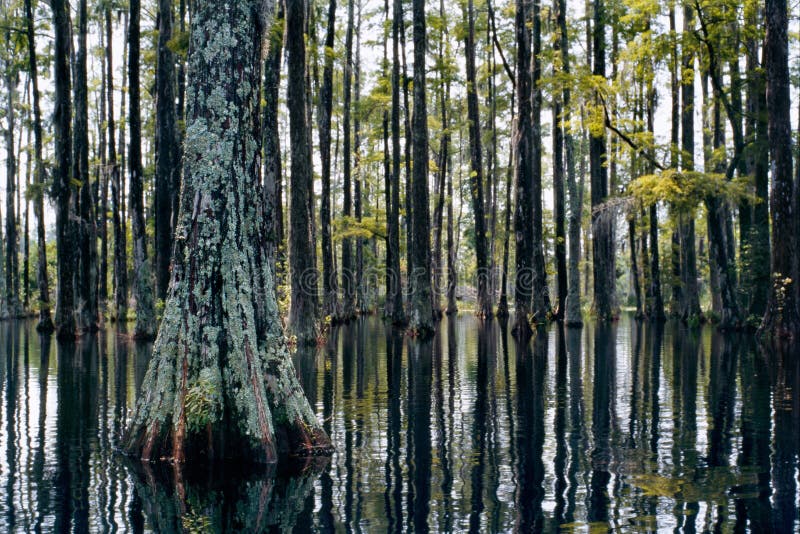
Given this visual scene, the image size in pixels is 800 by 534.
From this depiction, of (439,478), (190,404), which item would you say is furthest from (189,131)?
(439,478)

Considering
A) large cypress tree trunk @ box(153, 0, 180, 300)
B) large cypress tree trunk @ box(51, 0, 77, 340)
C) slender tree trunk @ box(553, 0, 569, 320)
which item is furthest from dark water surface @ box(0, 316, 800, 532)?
slender tree trunk @ box(553, 0, 569, 320)

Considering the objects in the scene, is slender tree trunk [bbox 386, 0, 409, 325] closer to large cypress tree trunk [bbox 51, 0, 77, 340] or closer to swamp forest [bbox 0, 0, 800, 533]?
swamp forest [bbox 0, 0, 800, 533]

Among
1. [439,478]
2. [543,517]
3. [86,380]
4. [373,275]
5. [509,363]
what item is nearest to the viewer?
[543,517]

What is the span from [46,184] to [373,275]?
32.3 m

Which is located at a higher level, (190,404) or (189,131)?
(189,131)

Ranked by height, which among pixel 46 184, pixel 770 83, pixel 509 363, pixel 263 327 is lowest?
pixel 509 363

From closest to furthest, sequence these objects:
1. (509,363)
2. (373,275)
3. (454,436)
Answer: (454,436) → (509,363) → (373,275)

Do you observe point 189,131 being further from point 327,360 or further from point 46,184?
point 46,184

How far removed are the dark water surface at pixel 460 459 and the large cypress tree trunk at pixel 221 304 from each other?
0.39 m

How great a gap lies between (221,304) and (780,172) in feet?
58.2

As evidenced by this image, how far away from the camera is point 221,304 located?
24.3ft

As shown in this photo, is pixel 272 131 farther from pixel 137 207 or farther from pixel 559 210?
pixel 559 210

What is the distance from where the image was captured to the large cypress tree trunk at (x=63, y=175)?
22.6 metres

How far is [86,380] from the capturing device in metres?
13.8
